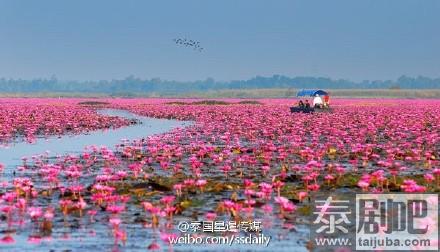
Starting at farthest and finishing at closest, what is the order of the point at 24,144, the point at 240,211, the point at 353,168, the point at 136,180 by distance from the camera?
the point at 24,144, the point at 353,168, the point at 136,180, the point at 240,211

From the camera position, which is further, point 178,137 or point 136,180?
point 178,137

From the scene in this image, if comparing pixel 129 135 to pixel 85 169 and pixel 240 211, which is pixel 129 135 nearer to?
pixel 85 169

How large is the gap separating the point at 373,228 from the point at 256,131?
2654cm

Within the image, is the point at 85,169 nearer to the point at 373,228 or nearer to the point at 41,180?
the point at 41,180

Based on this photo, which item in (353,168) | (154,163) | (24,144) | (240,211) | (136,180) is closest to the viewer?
(240,211)

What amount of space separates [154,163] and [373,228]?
A: 1230 cm

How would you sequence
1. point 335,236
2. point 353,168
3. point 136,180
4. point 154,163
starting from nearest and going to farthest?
point 335,236
point 136,180
point 353,168
point 154,163

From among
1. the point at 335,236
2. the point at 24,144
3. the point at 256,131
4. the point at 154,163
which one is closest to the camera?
the point at 335,236

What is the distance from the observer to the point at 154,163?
2462 centimetres

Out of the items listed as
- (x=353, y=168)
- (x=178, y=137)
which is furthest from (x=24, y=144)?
(x=353, y=168)

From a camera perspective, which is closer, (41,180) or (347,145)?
(41,180)

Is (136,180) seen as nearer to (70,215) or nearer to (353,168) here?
(70,215)

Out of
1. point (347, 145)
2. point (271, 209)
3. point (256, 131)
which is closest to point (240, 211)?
point (271, 209)

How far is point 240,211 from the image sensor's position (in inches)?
578
